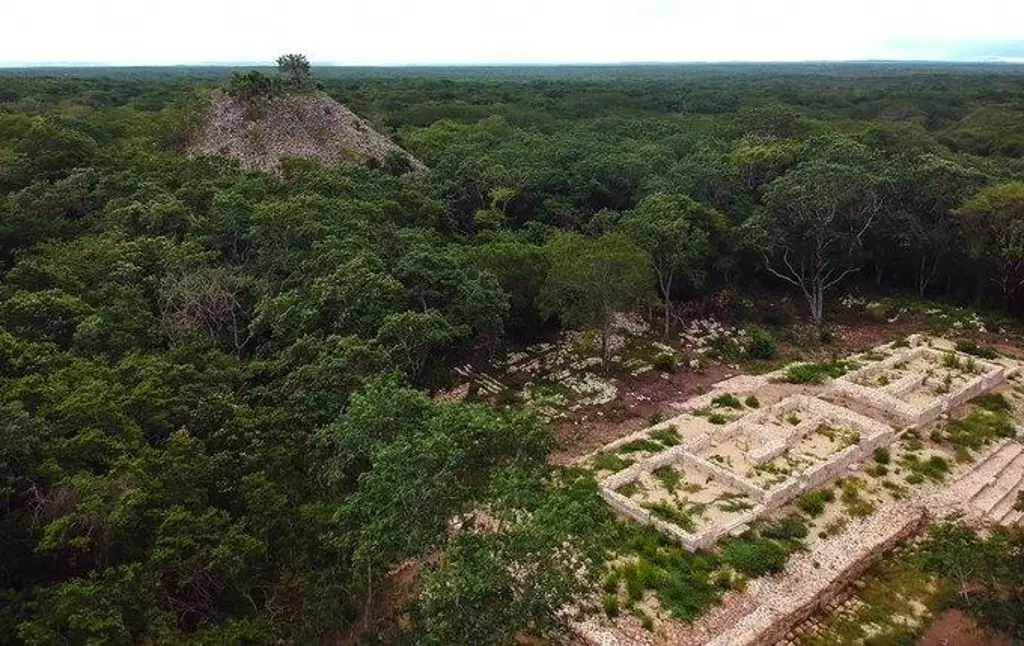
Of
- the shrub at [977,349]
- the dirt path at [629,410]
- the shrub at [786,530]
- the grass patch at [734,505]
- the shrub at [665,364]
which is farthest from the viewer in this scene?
the shrub at [977,349]

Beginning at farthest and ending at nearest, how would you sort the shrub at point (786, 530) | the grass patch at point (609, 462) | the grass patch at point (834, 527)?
1. the grass patch at point (609, 462)
2. the grass patch at point (834, 527)
3. the shrub at point (786, 530)

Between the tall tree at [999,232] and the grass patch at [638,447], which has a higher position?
the tall tree at [999,232]

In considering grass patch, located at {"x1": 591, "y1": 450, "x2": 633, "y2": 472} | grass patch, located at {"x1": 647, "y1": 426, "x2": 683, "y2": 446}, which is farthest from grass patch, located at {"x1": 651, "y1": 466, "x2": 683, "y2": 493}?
grass patch, located at {"x1": 647, "y1": 426, "x2": 683, "y2": 446}

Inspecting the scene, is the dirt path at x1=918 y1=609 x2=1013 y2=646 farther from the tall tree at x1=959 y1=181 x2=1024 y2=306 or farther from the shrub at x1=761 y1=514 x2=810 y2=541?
the tall tree at x1=959 y1=181 x2=1024 y2=306

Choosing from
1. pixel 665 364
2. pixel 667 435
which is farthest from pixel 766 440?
pixel 665 364

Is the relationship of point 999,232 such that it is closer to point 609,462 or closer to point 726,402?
point 726,402

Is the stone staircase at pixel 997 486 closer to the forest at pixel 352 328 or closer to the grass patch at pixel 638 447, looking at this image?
the forest at pixel 352 328

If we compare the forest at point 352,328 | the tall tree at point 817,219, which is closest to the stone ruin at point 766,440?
the forest at point 352,328
